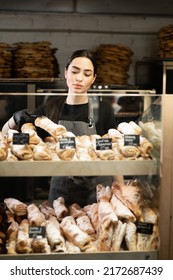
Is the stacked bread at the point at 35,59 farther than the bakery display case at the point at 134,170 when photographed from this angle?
Yes

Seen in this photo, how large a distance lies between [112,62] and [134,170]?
2114 mm

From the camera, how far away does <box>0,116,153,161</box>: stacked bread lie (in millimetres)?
1301

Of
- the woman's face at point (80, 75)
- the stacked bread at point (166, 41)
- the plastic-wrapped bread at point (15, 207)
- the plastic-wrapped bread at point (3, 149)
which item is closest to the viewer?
the plastic-wrapped bread at point (3, 149)

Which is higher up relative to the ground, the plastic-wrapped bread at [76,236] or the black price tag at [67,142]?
the black price tag at [67,142]

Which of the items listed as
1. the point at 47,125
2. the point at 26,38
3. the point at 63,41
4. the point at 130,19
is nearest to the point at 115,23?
the point at 130,19

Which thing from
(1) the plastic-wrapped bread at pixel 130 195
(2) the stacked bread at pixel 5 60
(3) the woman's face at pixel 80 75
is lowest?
(1) the plastic-wrapped bread at pixel 130 195

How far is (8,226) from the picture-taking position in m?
1.37

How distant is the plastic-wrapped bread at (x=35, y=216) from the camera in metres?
1.34

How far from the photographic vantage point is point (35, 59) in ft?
10.6

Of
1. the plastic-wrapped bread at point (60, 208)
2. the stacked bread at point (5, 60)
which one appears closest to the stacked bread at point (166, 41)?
the stacked bread at point (5, 60)

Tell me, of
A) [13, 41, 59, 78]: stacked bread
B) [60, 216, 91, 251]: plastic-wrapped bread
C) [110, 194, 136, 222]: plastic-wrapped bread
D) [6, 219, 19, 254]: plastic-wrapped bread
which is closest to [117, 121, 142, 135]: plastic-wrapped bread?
[110, 194, 136, 222]: plastic-wrapped bread

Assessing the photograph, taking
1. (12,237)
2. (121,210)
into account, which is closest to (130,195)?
(121,210)

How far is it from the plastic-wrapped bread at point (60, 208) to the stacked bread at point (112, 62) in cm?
200

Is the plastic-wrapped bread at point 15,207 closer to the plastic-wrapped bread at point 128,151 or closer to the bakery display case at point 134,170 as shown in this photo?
the bakery display case at point 134,170
